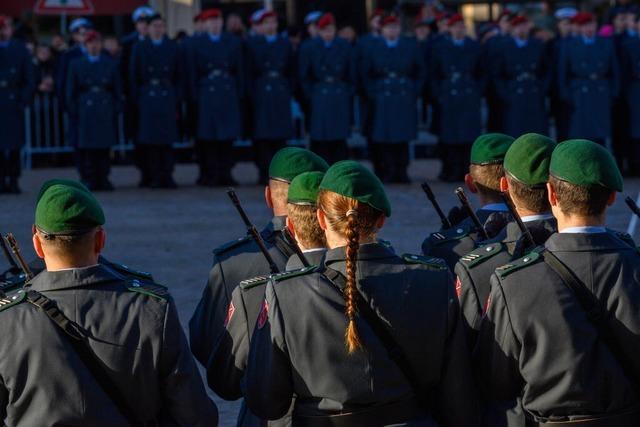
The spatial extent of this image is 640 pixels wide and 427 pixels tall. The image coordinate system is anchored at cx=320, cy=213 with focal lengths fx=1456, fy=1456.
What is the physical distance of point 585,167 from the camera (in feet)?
15.0

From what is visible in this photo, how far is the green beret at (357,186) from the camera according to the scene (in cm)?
441

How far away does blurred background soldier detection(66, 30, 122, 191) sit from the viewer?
16.2m

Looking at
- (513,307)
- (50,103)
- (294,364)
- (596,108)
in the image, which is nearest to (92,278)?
(294,364)

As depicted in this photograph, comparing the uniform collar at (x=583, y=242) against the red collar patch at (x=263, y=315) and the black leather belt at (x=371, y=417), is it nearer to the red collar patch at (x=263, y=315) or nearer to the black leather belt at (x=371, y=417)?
the black leather belt at (x=371, y=417)

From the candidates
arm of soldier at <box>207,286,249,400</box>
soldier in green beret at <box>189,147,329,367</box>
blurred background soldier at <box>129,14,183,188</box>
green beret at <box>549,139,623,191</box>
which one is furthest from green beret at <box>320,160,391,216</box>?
blurred background soldier at <box>129,14,183,188</box>

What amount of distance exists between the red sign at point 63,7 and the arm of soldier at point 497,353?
620 inches

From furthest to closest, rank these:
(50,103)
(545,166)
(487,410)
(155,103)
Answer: (50,103), (155,103), (545,166), (487,410)

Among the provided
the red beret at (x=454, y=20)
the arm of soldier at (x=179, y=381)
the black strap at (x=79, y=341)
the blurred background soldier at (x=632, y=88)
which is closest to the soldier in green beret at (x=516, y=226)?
the arm of soldier at (x=179, y=381)

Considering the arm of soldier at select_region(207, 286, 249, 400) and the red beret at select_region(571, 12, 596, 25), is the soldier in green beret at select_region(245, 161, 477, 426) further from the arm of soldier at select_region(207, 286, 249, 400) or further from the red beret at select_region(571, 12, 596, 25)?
the red beret at select_region(571, 12, 596, 25)

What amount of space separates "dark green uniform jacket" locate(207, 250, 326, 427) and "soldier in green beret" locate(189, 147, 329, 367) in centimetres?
53

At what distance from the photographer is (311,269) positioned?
14.5 feet

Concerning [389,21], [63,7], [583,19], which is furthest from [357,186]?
[63,7]

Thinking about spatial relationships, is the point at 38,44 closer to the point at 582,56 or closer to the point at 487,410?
the point at 582,56

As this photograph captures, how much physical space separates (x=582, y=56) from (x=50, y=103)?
22.6 ft
